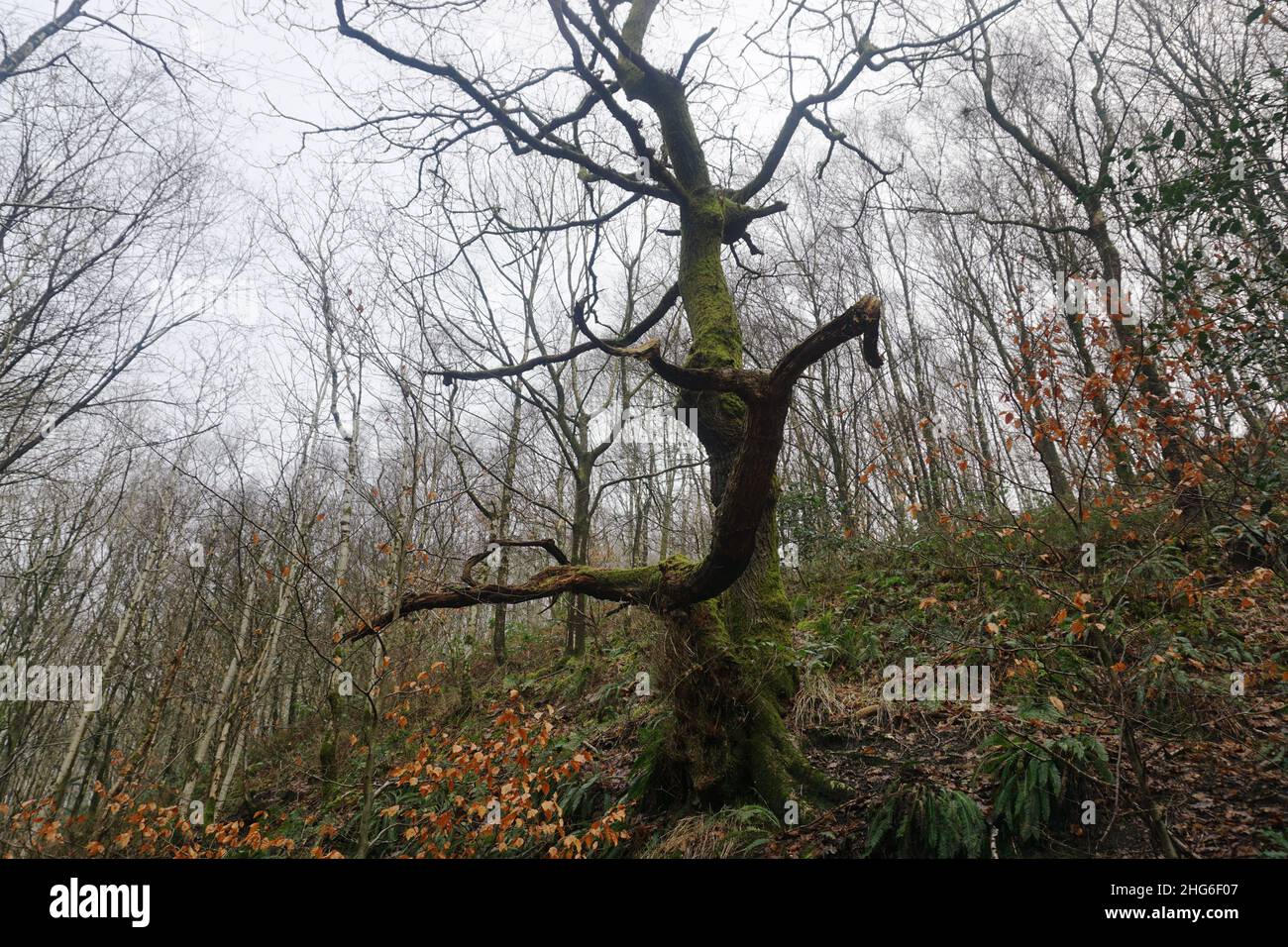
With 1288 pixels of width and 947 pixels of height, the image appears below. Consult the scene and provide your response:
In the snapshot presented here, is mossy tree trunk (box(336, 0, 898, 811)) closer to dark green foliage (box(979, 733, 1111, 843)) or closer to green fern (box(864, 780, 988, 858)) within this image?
green fern (box(864, 780, 988, 858))

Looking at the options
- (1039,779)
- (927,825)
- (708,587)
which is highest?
(708,587)

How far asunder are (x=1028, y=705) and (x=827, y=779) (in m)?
1.65

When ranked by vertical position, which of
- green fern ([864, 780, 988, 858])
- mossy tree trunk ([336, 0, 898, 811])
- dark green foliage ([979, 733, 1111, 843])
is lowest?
green fern ([864, 780, 988, 858])

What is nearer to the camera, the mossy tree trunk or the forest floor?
the forest floor

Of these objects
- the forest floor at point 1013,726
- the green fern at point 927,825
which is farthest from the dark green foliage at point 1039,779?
the green fern at point 927,825

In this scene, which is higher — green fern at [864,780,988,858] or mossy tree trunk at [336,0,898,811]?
mossy tree trunk at [336,0,898,811]

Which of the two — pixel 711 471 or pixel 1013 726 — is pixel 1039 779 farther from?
pixel 711 471

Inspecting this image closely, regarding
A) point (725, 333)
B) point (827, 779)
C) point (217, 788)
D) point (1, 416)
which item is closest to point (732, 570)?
point (827, 779)

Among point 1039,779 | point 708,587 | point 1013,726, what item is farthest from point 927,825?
point 708,587

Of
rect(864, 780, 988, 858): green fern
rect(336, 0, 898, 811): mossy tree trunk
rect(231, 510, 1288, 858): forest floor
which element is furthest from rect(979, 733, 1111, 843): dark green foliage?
rect(336, 0, 898, 811): mossy tree trunk

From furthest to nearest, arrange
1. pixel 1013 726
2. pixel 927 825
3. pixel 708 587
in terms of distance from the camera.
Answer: pixel 1013 726 → pixel 708 587 → pixel 927 825

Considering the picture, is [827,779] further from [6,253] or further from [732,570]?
[6,253]

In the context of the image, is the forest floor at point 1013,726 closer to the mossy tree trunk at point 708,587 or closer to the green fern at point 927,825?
the green fern at point 927,825

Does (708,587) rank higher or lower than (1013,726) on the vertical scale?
higher
